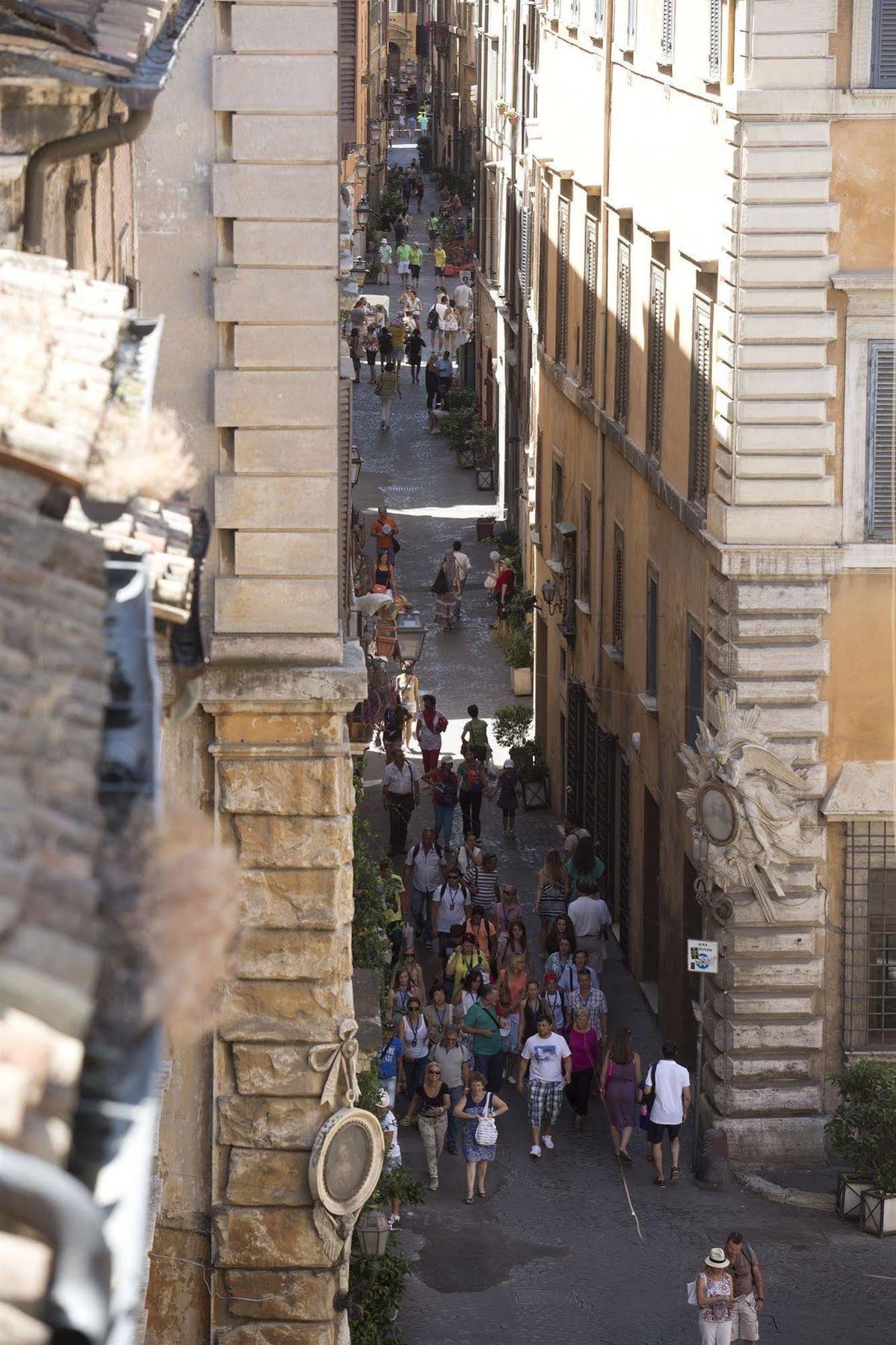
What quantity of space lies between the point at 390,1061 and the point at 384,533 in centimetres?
2175

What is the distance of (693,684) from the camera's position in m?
21.6

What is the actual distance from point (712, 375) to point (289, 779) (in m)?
7.30

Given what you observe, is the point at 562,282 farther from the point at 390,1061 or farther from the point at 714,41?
the point at 390,1061

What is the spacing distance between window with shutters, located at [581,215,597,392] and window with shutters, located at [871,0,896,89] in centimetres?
979

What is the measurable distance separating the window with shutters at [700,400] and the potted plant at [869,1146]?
513 centimetres

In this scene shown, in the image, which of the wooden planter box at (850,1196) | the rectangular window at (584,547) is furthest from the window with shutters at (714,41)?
the rectangular window at (584,547)

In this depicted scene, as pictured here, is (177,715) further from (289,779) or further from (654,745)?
(654,745)

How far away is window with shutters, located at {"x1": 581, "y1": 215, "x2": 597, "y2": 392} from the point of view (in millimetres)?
28906

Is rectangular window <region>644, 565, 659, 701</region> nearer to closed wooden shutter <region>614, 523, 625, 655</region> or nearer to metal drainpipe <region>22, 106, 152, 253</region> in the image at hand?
closed wooden shutter <region>614, 523, 625, 655</region>

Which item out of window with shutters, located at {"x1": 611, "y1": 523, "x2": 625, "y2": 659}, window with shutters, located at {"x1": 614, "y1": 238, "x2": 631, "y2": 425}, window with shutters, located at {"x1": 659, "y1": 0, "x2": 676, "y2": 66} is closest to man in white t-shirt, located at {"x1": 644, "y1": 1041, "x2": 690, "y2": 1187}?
window with shutters, located at {"x1": 611, "y1": 523, "x2": 625, "y2": 659}

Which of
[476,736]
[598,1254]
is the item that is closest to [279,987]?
[598,1254]

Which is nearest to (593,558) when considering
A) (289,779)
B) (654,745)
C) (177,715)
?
(654,745)

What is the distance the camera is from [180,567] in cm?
630

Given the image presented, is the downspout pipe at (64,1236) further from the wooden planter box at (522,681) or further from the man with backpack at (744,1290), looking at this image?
the wooden planter box at (522,681)
